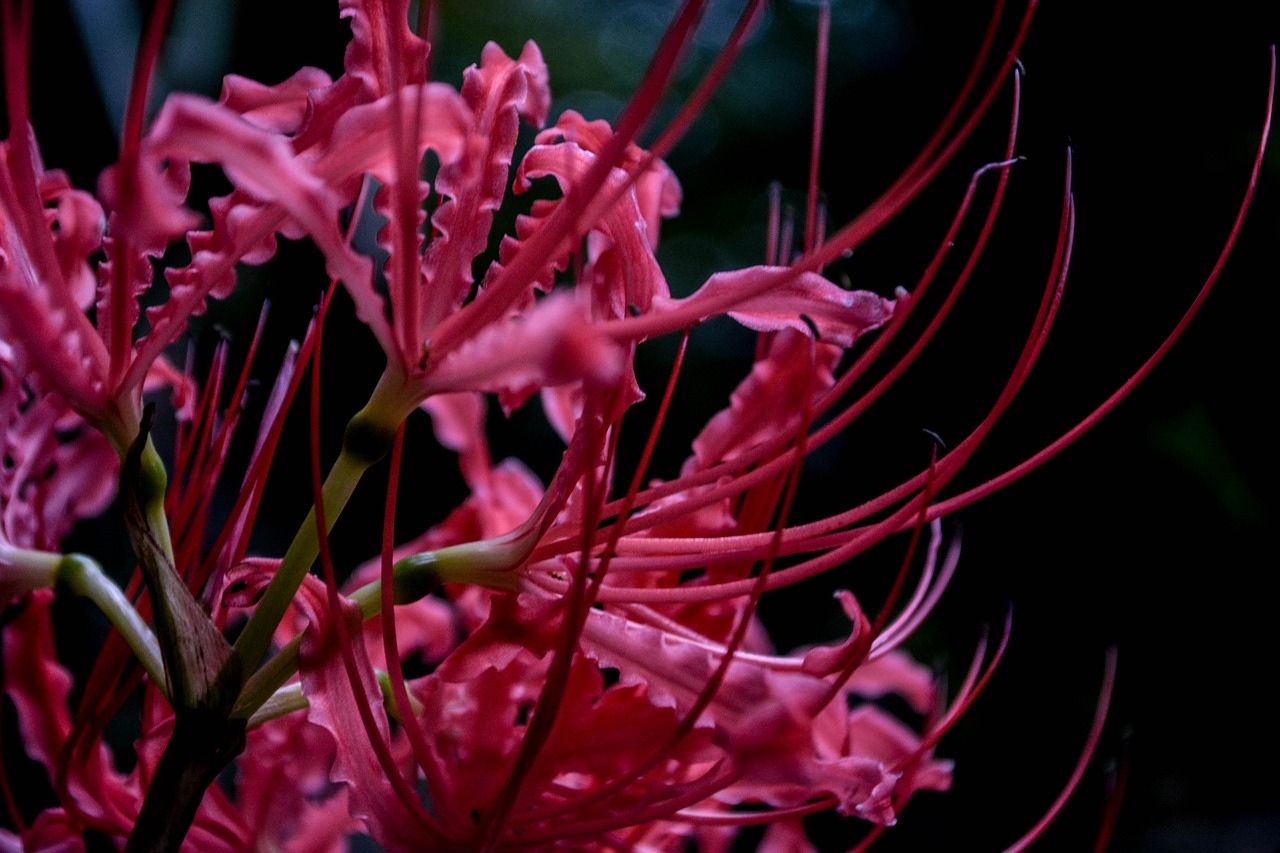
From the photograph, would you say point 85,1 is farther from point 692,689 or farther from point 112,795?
point 692,689

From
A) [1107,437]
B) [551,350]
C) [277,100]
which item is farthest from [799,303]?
[1107,437]

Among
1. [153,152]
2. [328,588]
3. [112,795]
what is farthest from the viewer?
[112,795]

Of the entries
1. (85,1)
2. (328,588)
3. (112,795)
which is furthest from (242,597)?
(85,1)

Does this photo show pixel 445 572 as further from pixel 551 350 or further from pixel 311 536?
pixel 551 350

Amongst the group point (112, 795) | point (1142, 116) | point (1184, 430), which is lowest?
point (1184, 430)

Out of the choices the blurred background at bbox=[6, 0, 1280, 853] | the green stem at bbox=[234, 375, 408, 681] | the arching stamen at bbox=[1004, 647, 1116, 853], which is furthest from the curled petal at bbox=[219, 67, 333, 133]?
the blurred background at bbox=[6, 0, 1280, 853]

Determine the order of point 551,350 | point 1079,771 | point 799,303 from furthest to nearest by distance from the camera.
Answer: point 1079,771
point 799,303
point 551,350

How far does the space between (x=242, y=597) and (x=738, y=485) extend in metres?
0.22

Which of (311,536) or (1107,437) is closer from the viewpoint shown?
(311,536)

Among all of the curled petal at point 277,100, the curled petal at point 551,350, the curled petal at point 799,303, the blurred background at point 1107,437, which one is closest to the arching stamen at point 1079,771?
the curled petal at point 799,303

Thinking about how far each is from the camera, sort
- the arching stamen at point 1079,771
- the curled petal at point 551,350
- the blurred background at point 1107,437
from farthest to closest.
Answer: the blurred background at point 1107,437 < the arching stamen at point 1079,771 < the curled petal at point 551,350

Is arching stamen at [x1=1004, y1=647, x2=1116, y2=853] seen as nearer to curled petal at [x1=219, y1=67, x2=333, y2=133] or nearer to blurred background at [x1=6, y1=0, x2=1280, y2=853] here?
curled petal at [x1=219, y1=67, x2=333, y2=133]

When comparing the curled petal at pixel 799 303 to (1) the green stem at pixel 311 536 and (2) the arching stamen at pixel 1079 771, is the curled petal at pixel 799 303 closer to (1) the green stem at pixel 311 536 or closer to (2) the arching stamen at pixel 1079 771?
(1) the green stem at pixel 311 536

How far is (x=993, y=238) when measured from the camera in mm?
1601
